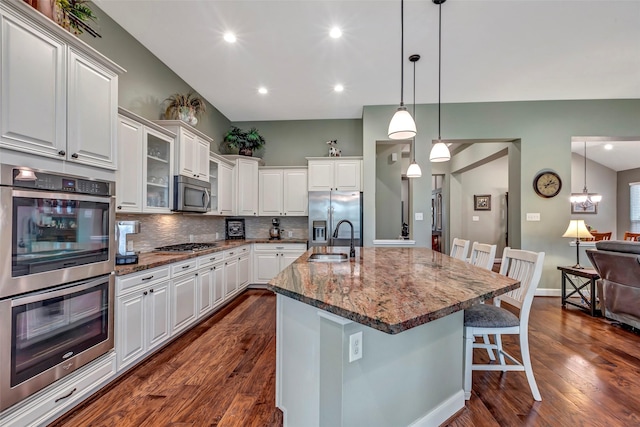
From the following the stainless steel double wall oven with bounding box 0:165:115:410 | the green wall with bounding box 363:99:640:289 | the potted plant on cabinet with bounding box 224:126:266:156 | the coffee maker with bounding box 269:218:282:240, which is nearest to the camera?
the stainless steel double wall oven with bounding box 0:165:115:410

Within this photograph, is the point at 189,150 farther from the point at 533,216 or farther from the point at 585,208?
the point at 585,208

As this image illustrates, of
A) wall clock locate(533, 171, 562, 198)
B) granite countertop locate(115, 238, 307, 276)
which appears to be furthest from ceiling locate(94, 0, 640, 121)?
granite countertop locate(115, 238, 307, 276)

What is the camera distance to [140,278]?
2197 mm

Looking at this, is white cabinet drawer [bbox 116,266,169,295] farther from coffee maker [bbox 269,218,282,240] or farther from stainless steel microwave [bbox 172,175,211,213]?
coffee maker [bbox 269,218,282,240]

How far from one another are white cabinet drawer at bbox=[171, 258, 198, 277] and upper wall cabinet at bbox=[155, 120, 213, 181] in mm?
1019

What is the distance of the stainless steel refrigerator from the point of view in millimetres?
4520

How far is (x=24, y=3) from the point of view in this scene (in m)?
1.42

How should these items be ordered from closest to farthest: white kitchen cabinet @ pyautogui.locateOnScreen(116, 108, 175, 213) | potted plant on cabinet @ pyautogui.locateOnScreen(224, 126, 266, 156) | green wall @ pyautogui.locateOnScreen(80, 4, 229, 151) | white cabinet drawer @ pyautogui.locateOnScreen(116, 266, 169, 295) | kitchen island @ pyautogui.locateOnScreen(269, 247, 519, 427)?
Answer: kitchen island @ pyautogui.locateOnScreen(269, 247, 519, 427) < white cabinet drawer @ pyautogui.locateOnScreen(116, 266, 169, 295) < white kitchen cabinet @ pyautogui.locateOnScreen(116, 108, 175, 213) < green wall @ pyautogui.locateOnScreen(80, 4, 229, 151) < potted plant on cabinet @ pyautogui.locateOnScreen(224, 126, 266, 156)

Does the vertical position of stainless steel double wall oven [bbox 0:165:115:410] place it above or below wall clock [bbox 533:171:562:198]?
below

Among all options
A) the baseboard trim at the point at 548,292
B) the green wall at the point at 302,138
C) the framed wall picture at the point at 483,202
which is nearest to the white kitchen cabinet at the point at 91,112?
the green wall at the point at 302,138

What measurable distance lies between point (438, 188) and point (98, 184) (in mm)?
9147

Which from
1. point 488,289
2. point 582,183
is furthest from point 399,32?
point 582,183

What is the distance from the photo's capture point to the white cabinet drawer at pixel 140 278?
2.02 m

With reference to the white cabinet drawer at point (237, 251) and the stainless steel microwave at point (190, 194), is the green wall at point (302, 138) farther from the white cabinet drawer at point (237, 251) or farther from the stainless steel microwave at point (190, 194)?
the stainless steel microwave at point (190, 194)
